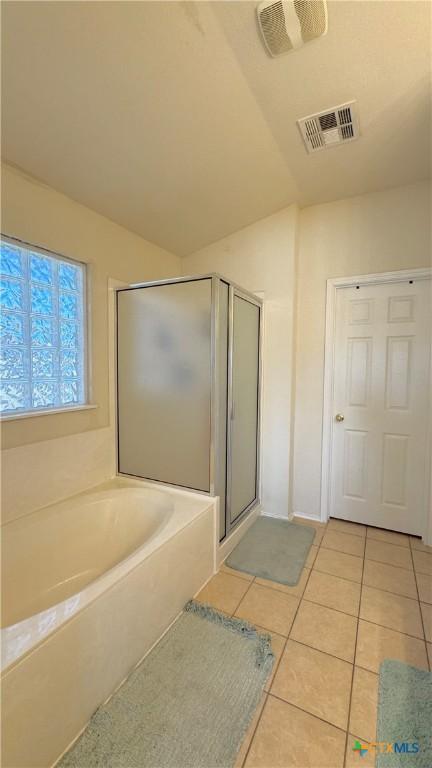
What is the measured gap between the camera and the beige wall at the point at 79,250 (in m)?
1.61

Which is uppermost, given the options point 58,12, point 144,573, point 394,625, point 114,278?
point 58,12

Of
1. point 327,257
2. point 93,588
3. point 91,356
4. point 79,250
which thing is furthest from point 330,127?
point 93,588

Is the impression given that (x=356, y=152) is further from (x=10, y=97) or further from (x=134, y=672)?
(x=134, y=672)

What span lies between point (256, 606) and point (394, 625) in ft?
2.28

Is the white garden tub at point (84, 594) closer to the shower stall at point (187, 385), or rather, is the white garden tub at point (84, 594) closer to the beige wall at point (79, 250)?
the shower stall at point (187, 385)

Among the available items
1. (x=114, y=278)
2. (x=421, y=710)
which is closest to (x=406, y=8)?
Answer: (x=114, y=278)

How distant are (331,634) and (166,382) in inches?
64.5

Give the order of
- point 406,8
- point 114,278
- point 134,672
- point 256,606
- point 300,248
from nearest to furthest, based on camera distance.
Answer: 1. point 406,8
2. point 134,672
3. point 256,606
4. point 114,278
5. point 300,248

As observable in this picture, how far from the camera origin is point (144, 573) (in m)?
1.38

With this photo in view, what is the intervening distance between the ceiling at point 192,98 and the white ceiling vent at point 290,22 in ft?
0.13

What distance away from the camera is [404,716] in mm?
1150

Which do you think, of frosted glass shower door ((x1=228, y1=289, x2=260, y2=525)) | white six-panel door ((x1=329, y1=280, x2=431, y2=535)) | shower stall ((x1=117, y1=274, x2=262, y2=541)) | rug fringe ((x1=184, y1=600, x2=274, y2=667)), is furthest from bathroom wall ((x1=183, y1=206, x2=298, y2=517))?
rug fringe ((x1=184, y1=600, x2=274, y2=667))

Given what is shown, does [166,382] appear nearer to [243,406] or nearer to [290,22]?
[243,406]

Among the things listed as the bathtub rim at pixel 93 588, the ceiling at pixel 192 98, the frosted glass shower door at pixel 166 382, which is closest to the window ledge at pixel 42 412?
the frosted glass shower door at pixel 166 382
